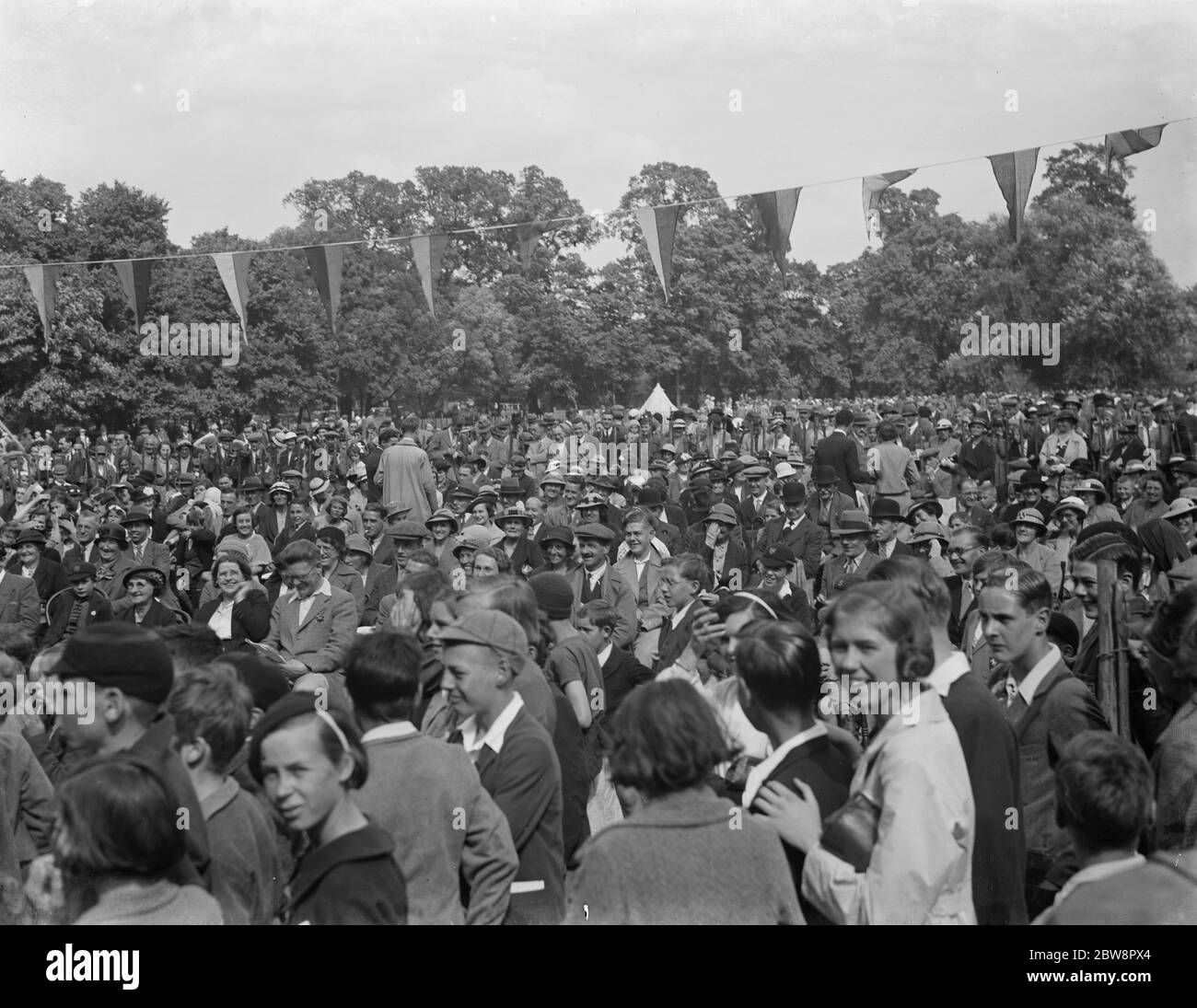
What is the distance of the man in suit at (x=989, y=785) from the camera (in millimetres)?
3619

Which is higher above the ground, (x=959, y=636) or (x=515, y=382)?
(x=515, y=382)

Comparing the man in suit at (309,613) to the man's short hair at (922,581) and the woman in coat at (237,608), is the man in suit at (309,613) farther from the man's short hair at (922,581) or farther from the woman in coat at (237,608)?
the man's short hair at (922,581)

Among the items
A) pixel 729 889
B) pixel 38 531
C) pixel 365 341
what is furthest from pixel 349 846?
pixel 365 341

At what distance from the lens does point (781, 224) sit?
13.8 metres

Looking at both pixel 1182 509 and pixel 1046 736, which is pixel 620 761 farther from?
pixel 1182 509

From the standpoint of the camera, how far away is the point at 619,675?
259 inches

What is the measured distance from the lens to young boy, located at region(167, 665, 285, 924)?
3.33 m

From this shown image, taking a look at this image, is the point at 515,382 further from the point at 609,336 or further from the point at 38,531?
the point at 38,531

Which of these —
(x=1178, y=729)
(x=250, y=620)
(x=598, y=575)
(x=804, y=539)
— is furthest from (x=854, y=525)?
(x=1178, y=729)

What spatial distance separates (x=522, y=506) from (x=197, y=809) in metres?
8.38

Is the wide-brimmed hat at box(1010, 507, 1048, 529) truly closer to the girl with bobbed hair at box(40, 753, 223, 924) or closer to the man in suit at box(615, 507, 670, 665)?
the man in suit at box(615, 507, 670, 665)

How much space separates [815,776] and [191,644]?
250 centimetres

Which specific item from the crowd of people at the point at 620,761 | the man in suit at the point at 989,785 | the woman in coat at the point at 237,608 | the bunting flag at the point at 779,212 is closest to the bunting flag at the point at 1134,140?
the bunting flag at the point at 779,212

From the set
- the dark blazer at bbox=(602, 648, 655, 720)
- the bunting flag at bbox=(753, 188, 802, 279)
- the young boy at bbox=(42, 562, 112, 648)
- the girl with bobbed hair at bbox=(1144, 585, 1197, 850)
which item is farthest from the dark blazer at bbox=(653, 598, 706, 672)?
the bunting flag at bbox=(753, 188, 802, 279)
